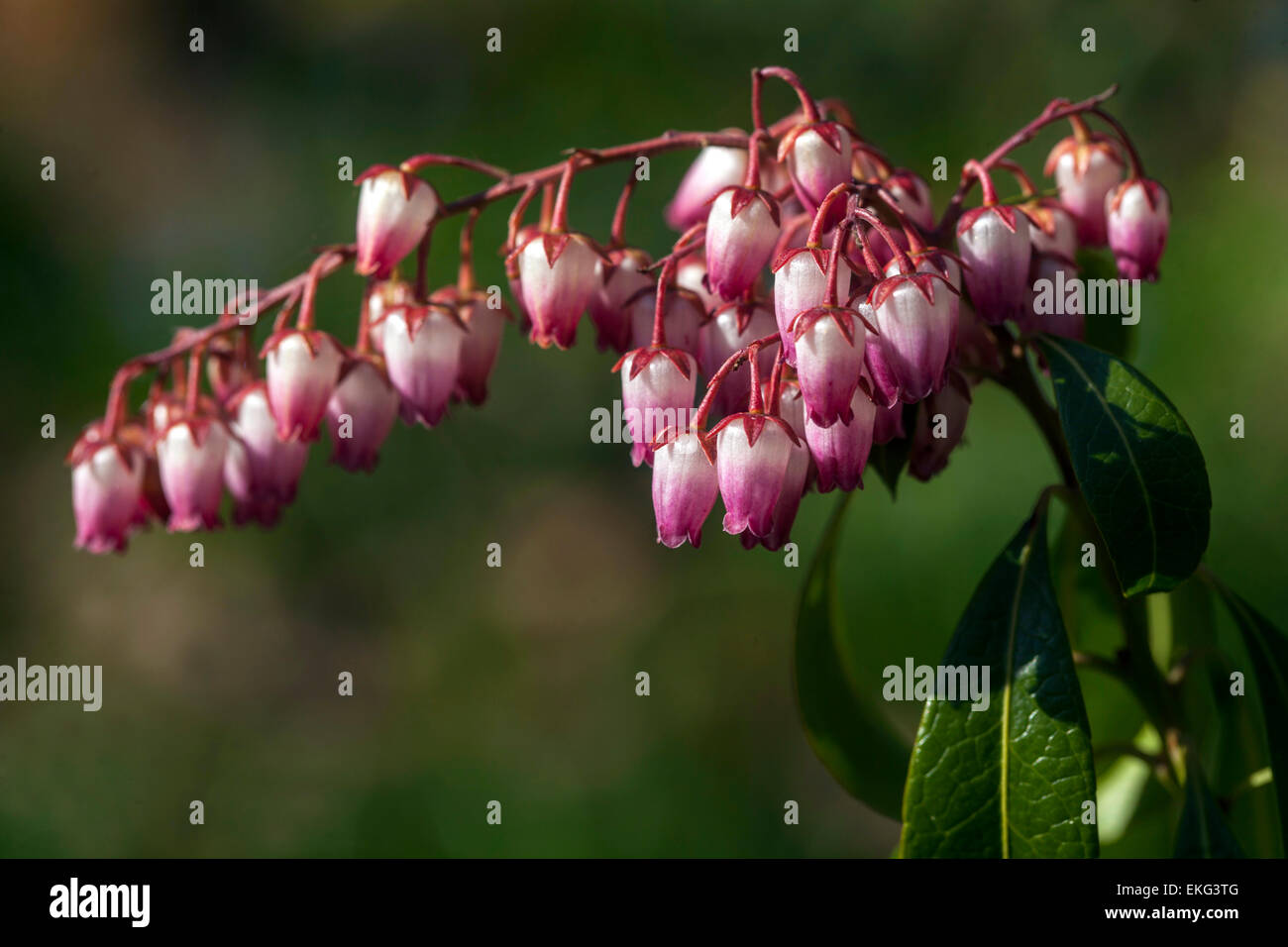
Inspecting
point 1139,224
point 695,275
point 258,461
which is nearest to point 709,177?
point 695,275

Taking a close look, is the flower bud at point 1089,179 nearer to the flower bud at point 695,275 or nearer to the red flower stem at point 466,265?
the flower bud at point 695,275

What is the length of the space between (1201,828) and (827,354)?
470 millimetres

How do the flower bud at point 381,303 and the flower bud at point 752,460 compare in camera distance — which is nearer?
the flower bud at point 752,460

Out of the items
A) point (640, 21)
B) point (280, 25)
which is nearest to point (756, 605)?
point (640, 21)

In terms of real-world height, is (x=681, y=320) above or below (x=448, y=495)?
below

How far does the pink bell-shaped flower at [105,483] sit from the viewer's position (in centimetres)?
106

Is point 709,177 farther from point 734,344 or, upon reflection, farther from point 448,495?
point 448,495

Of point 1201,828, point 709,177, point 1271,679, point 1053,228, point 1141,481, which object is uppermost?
point 709,177

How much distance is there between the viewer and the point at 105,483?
3.47 feet

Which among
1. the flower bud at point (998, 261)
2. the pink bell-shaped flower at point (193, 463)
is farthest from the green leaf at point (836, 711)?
the pink bell-shaped flower at point (193, 463)

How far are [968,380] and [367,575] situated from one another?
2.45 m

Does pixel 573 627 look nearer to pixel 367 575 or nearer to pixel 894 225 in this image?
pixel 367 575

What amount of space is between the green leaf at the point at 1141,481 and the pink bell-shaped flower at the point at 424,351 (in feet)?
1.47

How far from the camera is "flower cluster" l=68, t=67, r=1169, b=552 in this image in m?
0.73
